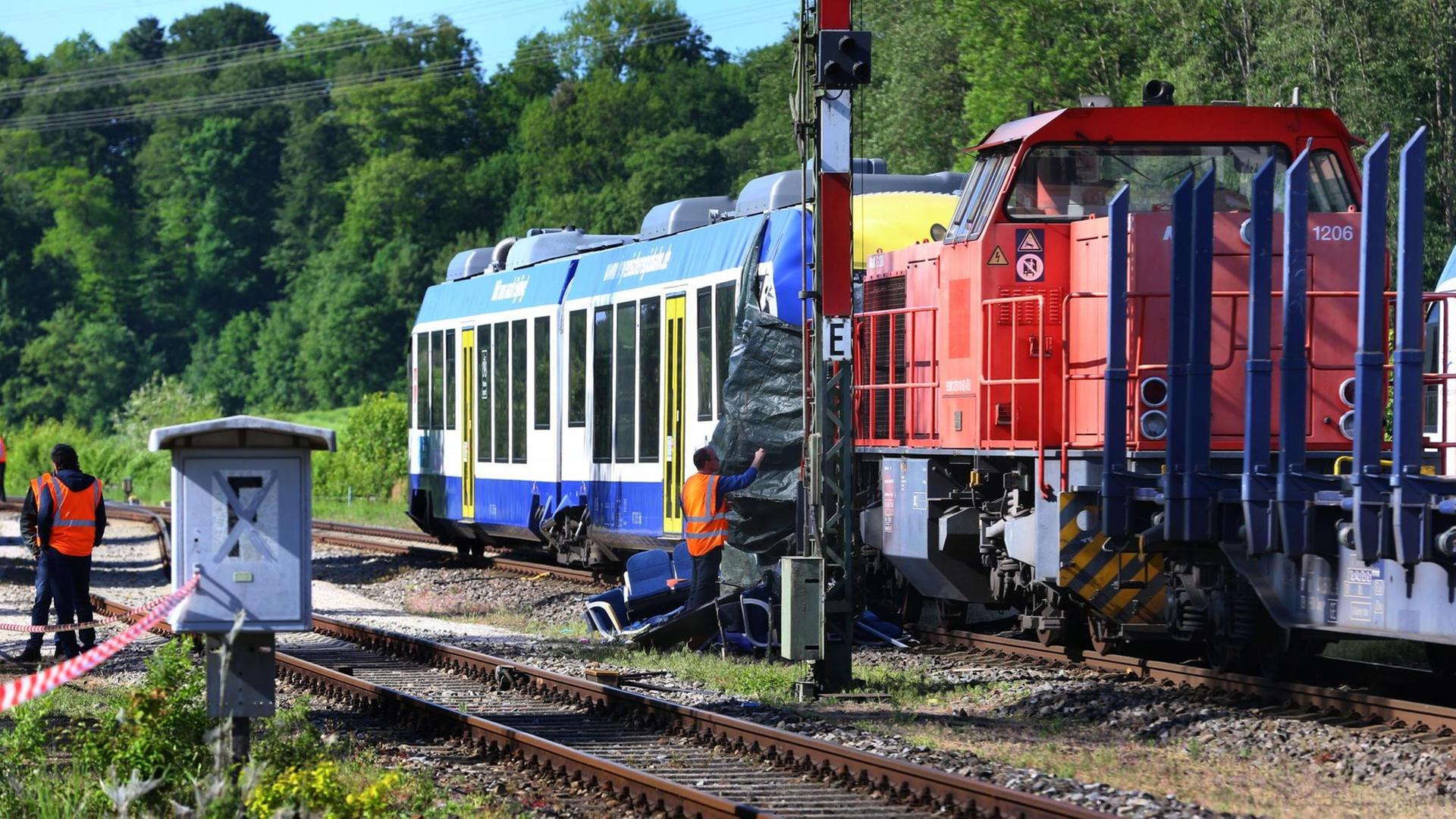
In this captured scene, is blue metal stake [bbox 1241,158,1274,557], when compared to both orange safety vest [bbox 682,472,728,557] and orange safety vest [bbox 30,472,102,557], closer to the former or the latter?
orange safety vest [bbox 682,472,728,557]

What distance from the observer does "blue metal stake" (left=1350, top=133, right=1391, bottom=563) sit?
955 cm

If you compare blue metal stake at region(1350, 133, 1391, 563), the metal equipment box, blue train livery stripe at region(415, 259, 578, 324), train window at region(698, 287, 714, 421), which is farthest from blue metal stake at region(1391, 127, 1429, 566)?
blue train livery stripe at region(415, 259, 578, 324)

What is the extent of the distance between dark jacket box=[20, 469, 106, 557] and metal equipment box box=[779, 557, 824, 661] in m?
5.43

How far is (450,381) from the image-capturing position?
24.6m

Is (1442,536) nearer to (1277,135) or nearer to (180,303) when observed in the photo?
(1277,135)

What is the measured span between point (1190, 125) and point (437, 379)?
48.1 feet

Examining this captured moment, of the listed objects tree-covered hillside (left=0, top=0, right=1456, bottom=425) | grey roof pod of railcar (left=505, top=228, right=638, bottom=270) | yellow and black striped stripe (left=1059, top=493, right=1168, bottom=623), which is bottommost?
yellow and black striped stripe (left=1059, top=493, right=1168, bottom=623)

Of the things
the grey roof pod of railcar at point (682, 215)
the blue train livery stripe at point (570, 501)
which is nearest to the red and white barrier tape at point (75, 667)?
the blue train livery stripe at point (570, 501)

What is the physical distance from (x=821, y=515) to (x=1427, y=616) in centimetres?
387

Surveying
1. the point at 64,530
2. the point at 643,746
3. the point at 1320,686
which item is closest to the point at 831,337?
the point at 643,746

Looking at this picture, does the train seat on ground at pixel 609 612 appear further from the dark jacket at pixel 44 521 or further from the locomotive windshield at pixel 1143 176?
the locomotive windshield at pixel 1143 176

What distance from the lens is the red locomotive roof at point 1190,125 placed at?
12.4m

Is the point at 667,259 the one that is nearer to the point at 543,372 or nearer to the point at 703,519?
the point at 543,372

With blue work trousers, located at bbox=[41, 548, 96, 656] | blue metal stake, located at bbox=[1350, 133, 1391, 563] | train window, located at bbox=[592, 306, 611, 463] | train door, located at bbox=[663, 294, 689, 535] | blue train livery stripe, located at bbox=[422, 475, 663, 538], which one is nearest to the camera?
blue metal stake, located at bbox=[1350, 133, 1391, 563]
